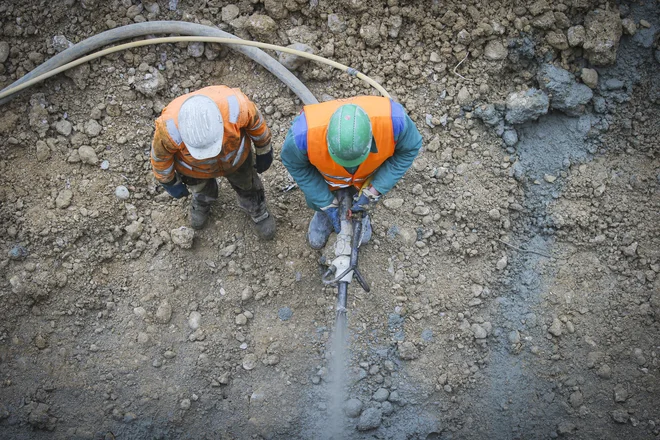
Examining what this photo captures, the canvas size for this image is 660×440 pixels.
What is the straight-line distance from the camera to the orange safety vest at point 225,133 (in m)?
3.67

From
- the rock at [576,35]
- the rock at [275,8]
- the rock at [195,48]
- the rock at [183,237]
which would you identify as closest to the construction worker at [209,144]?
the rock at [183,237]

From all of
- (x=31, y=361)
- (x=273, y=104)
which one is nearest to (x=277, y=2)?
(x=273, y=104)

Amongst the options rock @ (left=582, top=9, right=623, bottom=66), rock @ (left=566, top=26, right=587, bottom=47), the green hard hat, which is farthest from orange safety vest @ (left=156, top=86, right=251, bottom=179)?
rock @ (left=582, top=9, right=623, bottom=66)

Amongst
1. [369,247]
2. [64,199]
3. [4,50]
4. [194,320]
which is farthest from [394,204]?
[4,50]

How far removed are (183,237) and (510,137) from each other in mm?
2819

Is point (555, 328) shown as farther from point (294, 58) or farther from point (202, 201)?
point (294, 58)

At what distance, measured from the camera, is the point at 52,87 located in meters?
4.93

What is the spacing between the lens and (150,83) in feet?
16.1

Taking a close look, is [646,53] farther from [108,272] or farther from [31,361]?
[31,361]

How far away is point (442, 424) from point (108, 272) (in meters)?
2.87

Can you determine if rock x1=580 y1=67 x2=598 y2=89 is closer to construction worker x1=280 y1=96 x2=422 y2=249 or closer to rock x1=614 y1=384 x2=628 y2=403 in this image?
construction worker x1=280 y1=96 x2=422 y2=249

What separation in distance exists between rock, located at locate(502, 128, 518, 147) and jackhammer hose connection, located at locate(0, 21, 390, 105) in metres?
1.16

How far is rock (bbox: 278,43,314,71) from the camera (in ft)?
16.1

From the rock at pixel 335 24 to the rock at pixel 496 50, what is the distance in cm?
124
